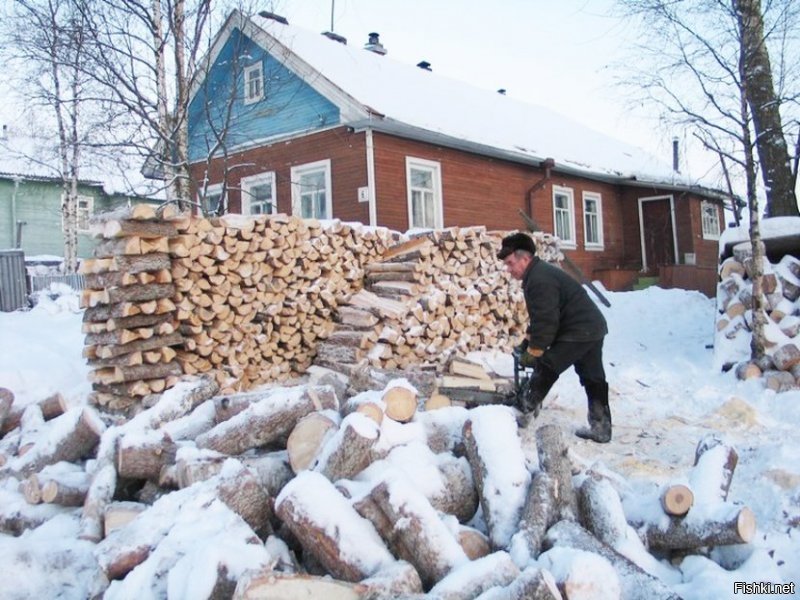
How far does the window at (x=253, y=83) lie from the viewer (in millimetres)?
14664

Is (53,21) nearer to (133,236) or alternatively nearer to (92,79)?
(92,79)

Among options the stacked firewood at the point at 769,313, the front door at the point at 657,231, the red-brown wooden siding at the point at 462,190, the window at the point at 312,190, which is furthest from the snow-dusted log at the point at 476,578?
the front door at the point at 657,231

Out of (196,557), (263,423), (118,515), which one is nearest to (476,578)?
(196,557)

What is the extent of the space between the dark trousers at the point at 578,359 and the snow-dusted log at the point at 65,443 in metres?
3.39

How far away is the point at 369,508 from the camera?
2.97 metres

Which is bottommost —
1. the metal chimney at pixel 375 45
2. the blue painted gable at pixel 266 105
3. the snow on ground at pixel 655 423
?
the snow on ground at pixel 655 423

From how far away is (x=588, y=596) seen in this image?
95.2 inches

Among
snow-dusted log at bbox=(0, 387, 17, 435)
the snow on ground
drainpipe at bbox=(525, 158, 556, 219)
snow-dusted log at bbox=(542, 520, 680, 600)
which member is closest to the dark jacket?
the snow on ground

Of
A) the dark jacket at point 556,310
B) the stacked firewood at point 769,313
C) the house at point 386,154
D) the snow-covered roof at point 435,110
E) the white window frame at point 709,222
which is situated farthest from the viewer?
the white window frame at point 709,222

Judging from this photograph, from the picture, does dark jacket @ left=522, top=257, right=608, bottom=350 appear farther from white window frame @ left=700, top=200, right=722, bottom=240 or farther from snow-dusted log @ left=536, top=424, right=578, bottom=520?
white window frame @ left=700, top=200, right=722, bottom=240

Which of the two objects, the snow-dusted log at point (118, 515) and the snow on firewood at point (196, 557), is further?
the snow-dusted log at point (118, 515)

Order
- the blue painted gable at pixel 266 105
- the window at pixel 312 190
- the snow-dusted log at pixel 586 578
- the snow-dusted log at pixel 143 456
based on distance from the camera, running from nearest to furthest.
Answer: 1. the snow-dusted log at pixel 586 578
2. the snow-dusted log at pixel 143 456
3. the blue painted gable at pixel 266 105
4. the window at pixel 312 190

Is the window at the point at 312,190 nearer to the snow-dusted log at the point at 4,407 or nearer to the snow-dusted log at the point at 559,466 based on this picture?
the snow-dusted log at the point at 4,407

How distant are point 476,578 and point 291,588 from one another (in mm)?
719
